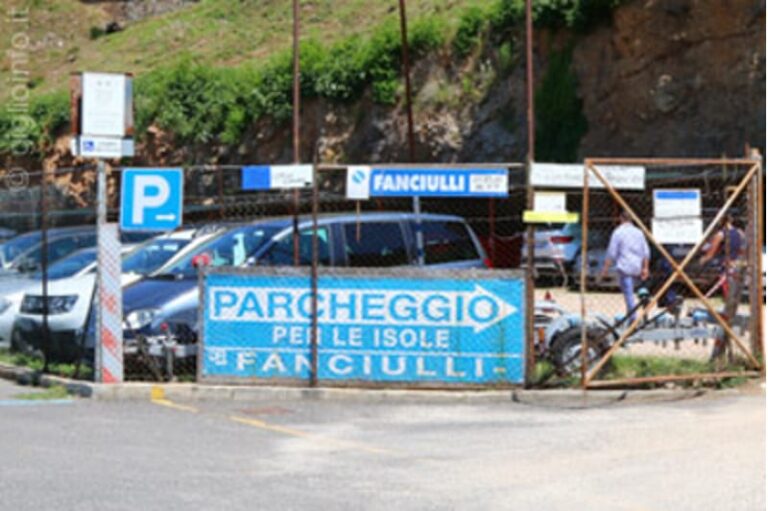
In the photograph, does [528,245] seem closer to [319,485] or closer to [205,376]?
[205,376]

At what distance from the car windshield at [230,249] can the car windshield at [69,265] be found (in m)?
2.81

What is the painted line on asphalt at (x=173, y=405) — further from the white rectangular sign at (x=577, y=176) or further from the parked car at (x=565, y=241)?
the parked car at (x=565, y=241)

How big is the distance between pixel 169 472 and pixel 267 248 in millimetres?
5716

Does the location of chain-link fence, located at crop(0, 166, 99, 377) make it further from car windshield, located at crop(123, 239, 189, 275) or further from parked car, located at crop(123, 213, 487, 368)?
parked car, located at crop(123, 213, 487, 368)

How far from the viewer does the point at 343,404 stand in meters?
12.9

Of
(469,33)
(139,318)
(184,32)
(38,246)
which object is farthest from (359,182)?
(184,32)

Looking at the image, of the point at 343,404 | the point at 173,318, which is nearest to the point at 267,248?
the point at 173,318

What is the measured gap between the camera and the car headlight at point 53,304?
1514cm

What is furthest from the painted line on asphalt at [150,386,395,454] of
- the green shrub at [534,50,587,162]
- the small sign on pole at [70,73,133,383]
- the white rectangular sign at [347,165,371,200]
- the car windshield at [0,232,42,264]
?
the green shrub at [534,50,587,162]

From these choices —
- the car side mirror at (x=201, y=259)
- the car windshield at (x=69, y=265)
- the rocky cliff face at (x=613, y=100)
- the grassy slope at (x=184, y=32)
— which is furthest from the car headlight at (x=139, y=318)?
the grassy slope at (x=184, y=32)

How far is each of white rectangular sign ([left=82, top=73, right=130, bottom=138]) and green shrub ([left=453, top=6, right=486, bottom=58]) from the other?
26.4m

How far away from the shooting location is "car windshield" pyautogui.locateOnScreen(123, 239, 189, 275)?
15445 mm

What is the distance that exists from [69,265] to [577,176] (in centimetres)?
772

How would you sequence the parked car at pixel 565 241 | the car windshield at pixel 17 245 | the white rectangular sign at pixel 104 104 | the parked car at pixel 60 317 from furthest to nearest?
the parked car at pixel 565 241 < the car windshield at pixel 17 245 < the parked car at pixel 60 317 < the white rectangular sign at pixel 104 104
